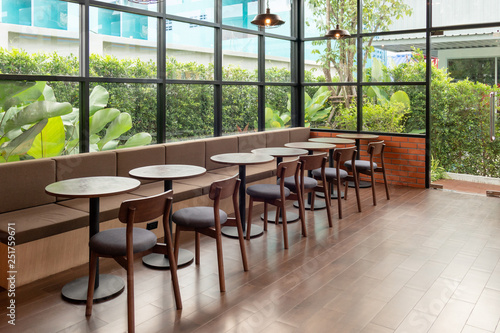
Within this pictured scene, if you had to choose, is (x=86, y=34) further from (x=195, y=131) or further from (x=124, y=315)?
(x=124, y=315)

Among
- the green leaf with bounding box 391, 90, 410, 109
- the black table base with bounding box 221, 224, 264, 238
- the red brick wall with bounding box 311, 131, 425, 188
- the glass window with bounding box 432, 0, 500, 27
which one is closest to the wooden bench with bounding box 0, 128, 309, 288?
the black table base with bounding box 221, 224, 264, 238

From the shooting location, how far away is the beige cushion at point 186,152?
218 inches

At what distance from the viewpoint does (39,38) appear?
178 inches

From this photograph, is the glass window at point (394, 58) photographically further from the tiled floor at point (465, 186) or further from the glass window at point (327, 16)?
the tiled floor at point (465, 186)

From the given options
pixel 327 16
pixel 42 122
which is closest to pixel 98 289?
pixel 42 122

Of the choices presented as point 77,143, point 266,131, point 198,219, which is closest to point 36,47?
point 77,143

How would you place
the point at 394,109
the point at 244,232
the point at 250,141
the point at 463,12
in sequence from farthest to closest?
the point at 394,109, the point at 250,141, the point at 463,12, the point at 244,232

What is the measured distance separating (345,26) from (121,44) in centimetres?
420

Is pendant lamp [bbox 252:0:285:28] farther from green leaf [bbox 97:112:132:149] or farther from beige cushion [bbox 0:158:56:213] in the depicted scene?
beige cushion [bbox 0:158:56:213]

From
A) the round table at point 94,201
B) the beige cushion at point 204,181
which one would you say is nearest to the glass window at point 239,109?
the beige cushion at point 204,181

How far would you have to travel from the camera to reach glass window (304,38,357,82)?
7922mm

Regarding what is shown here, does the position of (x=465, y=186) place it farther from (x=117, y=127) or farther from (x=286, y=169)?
(x=117, y=127)

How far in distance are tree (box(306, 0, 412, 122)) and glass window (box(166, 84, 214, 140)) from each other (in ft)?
8.51

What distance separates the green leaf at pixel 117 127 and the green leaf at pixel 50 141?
0.50 metres
